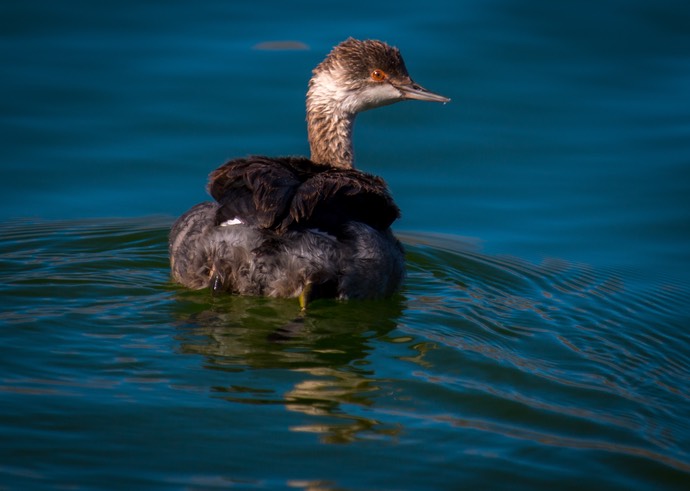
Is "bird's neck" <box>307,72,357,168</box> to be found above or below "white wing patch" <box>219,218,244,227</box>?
above

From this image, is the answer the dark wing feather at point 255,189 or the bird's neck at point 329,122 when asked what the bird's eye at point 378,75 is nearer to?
the bird's neck at point 329,122

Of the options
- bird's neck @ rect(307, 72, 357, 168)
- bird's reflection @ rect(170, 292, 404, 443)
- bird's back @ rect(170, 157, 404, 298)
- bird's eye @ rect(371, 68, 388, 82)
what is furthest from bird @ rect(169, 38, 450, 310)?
bird's eye @ rect(371, 68, 388, 82)

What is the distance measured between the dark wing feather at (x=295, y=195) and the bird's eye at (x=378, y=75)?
119 centimetres

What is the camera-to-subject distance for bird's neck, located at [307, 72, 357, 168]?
29.3 ft

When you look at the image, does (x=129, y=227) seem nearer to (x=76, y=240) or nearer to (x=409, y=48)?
(x=76, y=240)

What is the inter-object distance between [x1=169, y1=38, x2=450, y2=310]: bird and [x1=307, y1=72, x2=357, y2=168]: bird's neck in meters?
0.84

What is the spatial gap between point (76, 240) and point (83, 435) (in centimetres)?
359

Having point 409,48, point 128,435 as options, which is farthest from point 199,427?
point 409,48

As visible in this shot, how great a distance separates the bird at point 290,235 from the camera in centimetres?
737

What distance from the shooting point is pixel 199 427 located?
19.0 feet

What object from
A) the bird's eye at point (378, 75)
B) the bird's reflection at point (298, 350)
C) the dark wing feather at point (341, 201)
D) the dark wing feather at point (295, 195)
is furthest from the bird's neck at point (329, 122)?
the bird's reflection at point (298, 350)

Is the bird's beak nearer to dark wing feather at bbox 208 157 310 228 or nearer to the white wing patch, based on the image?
dark wing feather at bbox 208 157 310 228

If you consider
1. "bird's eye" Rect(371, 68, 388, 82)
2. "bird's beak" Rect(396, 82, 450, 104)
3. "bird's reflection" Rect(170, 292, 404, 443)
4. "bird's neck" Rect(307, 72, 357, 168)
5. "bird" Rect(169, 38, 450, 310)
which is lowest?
"bird's reflection" Rect(170, 292, 404, 443)

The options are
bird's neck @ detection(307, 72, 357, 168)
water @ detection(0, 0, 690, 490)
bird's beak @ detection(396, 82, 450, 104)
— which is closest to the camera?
water @ detection(0, 0, 690, 490)
